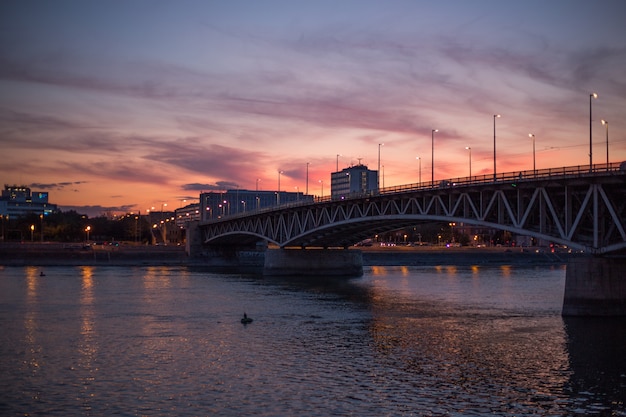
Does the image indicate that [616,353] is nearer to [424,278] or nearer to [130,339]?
[130,339]

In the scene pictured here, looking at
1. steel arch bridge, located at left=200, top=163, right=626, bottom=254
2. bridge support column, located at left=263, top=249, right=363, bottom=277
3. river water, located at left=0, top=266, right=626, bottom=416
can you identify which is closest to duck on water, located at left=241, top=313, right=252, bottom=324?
river water, located at left=0, top=266, right=626, bottom=416

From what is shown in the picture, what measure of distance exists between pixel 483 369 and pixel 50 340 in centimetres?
2795

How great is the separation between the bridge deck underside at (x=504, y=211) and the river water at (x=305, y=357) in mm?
7151

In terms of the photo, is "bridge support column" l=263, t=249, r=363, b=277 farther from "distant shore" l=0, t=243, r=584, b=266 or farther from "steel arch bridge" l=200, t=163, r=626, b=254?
"distant shore" l=0, t=243, r=584, b=266

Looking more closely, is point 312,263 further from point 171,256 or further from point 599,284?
point 599,284

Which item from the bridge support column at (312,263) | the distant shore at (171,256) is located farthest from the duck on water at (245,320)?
the distant shore at (171,256)

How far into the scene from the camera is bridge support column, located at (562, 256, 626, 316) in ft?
192

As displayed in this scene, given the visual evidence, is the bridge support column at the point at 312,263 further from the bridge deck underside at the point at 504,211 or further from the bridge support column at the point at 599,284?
the bridge support column at the point at 599,284

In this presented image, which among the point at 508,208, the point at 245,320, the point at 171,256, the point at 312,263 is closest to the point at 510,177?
the point at 508,208

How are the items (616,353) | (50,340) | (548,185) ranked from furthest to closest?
(548,185) < (50,340) < (616,353)

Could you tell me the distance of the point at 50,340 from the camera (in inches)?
2036

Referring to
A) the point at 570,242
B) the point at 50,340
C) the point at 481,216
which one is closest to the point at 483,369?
the point at 570,242

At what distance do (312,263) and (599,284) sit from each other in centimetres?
6754

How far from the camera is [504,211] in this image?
72.7m
